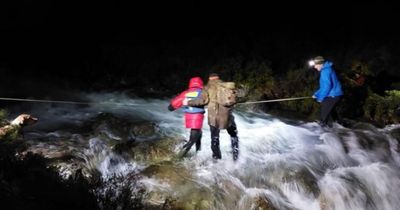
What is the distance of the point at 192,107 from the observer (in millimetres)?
8789

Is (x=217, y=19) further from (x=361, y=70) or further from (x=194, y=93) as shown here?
(x=194, y=93)

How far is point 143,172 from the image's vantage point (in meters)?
8.66

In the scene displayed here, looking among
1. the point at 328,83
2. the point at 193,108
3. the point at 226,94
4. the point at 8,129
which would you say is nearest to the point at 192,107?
the point at 193,108

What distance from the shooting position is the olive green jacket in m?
8.72

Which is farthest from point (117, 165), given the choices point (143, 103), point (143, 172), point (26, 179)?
point (143, 103)

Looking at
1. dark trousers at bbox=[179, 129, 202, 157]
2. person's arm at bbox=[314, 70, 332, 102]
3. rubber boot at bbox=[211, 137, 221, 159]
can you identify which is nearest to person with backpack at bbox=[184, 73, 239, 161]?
rubber boot at bbox=[211, 137, 221, 159]

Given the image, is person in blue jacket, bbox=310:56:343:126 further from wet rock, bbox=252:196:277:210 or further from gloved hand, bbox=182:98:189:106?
wet rock, bbox=252:196:277:210

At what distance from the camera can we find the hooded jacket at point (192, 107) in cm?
873

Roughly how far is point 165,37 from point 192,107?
14.5 m

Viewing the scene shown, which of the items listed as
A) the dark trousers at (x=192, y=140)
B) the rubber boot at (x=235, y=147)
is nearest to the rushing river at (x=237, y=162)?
the rubber boot at (x=235, y=147)

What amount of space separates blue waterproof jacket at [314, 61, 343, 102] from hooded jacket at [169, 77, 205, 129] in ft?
11.2

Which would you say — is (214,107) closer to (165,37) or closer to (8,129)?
(8,129)

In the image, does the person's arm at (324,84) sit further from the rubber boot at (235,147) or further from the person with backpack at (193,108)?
the person with backpack at (193,108)

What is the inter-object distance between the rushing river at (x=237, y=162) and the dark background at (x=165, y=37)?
6605 mm
